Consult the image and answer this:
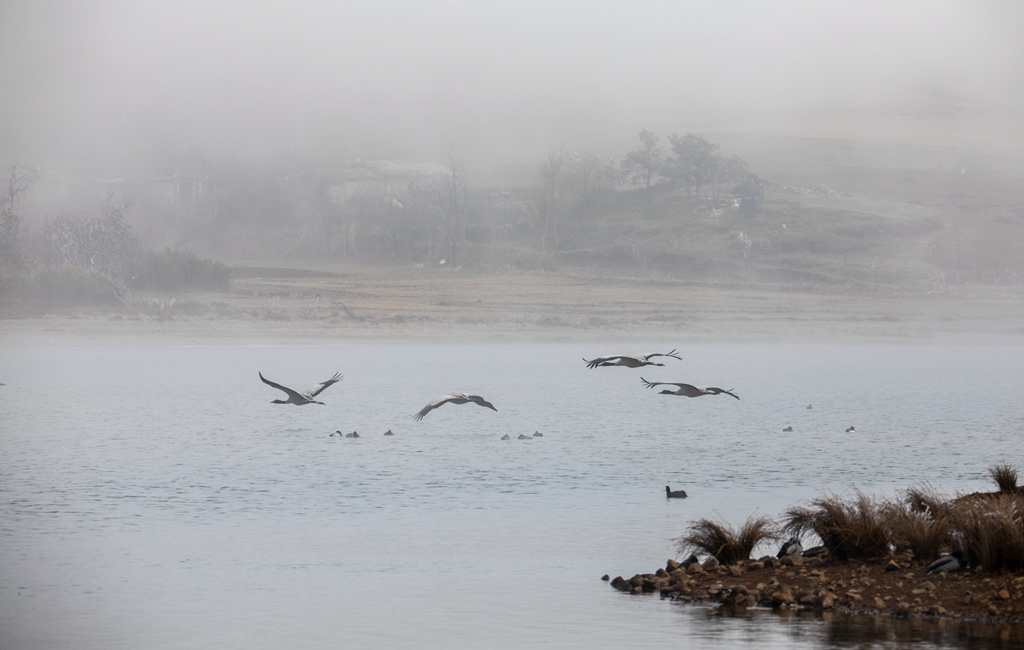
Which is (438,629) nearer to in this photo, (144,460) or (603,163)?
(144,460)

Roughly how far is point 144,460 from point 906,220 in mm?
101385

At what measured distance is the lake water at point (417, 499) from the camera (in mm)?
10609

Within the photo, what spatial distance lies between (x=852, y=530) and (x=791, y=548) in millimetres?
748

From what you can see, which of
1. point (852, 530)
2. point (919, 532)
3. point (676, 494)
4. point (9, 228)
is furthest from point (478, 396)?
point (9, 228)

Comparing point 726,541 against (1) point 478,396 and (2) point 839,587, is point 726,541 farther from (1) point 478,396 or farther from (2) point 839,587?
(1) point 478,396

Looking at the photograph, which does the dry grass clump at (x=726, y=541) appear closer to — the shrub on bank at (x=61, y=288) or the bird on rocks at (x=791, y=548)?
the bird on rocks at (x=791, y=548)

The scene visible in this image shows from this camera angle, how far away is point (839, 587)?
1075cm

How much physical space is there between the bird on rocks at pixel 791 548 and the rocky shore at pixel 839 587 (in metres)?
0.22

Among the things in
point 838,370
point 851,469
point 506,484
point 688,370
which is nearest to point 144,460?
point 506,484

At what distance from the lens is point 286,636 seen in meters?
10.3

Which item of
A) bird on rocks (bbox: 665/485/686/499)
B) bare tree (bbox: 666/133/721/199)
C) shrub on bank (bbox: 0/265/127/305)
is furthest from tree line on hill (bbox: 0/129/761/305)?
bird on rocks (bbox: 665/485/686/499)

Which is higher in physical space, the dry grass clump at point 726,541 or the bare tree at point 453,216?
the bare tree at point 453,216

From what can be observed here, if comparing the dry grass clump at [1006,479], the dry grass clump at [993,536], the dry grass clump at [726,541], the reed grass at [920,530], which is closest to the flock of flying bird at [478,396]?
the dry grass clump at [1006,479]

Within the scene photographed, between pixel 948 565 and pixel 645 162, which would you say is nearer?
pixel 948 565
